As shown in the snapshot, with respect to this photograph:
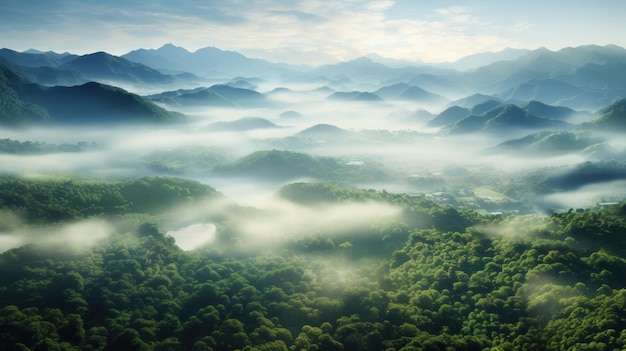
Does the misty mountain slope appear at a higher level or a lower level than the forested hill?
higher

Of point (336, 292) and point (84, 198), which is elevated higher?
point (84, 198)

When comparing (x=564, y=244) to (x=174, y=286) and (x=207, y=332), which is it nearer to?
(x=207, y=332)

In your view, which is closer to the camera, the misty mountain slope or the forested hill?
the forested hill

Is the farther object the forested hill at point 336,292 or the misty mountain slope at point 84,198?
the misty mountain slope at point 84,198

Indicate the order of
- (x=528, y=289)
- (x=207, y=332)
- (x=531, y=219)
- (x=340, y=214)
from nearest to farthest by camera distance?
(x=207, y=332), (x=528, y=289), (x=531, y=219), (x=340, y=214)

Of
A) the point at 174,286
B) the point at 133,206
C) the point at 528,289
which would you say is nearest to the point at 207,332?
the point at 174,286

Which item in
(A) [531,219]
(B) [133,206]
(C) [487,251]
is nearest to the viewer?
(C) [487,251]

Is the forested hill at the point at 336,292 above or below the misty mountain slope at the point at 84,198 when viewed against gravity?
below

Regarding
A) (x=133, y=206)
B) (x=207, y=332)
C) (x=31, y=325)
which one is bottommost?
(x=207, y=332)
